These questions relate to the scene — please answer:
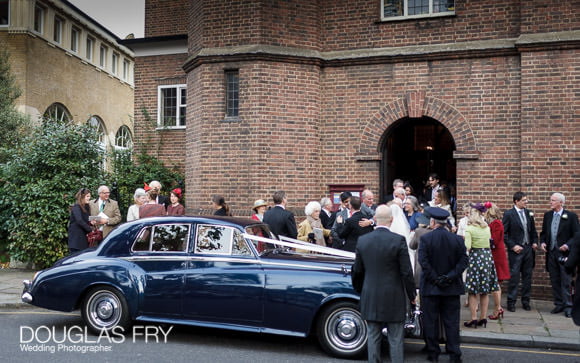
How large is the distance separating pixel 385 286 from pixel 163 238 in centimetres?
325

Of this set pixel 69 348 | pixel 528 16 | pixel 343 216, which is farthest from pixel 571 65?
pixel 69 348

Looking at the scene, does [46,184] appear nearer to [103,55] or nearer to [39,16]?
[39,16]

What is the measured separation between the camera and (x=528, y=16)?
1127cm

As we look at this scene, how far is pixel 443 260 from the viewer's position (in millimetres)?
6484

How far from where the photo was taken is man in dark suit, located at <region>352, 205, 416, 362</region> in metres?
5.56

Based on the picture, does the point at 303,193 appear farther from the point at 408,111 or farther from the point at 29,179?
the point at 29,179

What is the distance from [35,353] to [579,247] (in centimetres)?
643

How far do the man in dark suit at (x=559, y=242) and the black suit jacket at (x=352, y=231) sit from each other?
354 centimetres

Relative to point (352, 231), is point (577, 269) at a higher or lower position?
lower

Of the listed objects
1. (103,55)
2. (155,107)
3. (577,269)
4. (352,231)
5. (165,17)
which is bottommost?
(577,269)

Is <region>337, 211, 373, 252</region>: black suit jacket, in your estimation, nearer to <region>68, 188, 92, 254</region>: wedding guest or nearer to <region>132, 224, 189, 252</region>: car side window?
<region>132, 224, 189, 252</region>: car side window

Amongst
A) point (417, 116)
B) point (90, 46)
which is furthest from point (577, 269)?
point (90, 46)

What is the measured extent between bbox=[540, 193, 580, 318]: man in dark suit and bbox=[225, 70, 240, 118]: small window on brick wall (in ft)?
23.0

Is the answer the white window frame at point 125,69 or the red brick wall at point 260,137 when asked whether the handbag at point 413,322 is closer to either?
the red brick wall at point 260,137
